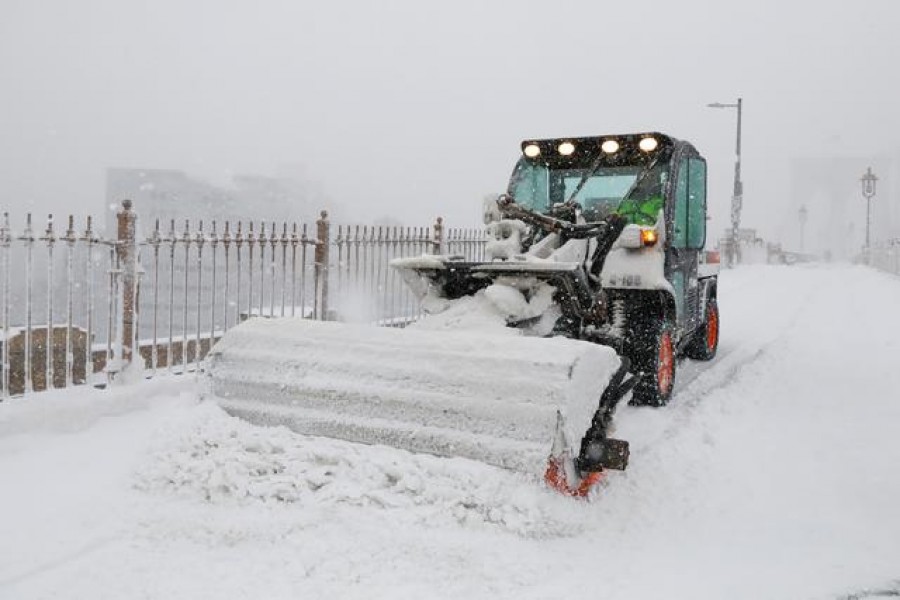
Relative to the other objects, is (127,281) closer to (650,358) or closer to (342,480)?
(342,480)

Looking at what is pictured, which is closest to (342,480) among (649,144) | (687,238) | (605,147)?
(605,147)

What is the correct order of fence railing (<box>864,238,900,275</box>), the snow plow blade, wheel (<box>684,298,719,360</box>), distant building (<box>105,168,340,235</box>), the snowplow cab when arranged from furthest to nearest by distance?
distant building (<box>105,168,340,235</box>) < fence railing (<box>864,238,900,275</box>) < wheel (<box>684,298,719,360</box>) < the snowplow cab < the snow plow blade

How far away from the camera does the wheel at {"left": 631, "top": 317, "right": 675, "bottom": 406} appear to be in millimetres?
5969

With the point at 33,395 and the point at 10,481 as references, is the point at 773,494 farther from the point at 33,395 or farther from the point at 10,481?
the point at 33,395

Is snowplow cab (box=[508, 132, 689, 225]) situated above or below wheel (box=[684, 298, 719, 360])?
above

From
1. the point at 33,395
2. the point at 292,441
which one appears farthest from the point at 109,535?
the point at 33,395

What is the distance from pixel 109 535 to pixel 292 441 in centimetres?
104

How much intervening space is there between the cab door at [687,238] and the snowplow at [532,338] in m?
0.03

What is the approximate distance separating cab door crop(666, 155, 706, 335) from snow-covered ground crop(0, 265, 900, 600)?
1428 mm

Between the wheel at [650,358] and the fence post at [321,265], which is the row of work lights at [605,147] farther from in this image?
the fence post at [321,265]

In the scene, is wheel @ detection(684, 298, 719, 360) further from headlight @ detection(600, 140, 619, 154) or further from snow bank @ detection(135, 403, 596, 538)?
snow bank @ detection(135, 403, 596, 538)

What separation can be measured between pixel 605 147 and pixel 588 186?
1.40 feet

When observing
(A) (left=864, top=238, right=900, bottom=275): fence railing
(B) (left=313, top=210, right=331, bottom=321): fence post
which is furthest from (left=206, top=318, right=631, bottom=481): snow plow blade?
(A) (left=864, top=238, right=900, bottom=275): fence railing

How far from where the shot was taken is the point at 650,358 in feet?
19.6
